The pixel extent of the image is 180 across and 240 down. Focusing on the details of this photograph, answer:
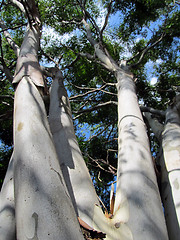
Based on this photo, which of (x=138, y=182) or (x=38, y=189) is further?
(x=138, y=182)

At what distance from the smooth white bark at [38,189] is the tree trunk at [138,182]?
0.49 meters

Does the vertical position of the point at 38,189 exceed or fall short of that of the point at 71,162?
it falls short

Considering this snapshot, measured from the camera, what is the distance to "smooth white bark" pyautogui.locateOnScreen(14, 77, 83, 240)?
0.88 meters

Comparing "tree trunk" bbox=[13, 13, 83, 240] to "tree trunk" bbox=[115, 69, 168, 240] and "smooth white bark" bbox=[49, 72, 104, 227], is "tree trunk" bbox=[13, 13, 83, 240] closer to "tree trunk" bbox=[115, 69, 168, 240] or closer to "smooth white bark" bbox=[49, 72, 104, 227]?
"smooth white bark" bbox=[49, 72, 104, 227]

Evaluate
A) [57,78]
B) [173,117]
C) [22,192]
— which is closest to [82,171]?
[22,192]

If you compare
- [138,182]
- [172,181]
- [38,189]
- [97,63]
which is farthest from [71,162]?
[97,63]

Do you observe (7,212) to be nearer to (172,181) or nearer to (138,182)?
(138,182)

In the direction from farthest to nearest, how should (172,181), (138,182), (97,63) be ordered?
(97,63) < (172,181) < (138,182)

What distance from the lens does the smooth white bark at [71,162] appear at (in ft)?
4.31

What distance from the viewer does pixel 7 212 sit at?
133 centimetres

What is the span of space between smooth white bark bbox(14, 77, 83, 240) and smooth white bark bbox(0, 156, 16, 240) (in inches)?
11.9

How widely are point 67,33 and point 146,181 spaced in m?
7.10

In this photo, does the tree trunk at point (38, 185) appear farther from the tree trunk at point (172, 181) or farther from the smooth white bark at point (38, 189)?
the tree trunk at point (172, 181)

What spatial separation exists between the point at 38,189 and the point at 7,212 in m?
0.48
